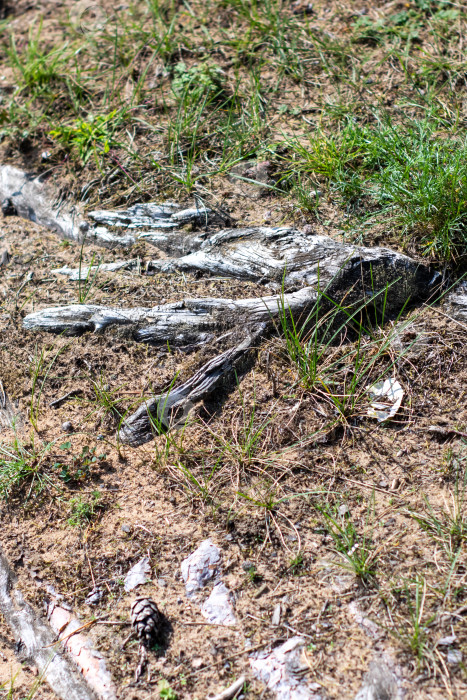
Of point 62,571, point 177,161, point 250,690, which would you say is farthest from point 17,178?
point 250,690

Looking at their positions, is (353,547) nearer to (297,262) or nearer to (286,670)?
(286,670)

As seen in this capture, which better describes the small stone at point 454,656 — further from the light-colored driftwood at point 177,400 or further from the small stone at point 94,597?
the light-colored driftwood at point 177,400

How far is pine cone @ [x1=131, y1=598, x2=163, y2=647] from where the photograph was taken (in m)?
2.19

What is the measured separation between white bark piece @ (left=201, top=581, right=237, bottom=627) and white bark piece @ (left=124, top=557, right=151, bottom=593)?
30cm

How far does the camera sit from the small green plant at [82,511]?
8.50 ft

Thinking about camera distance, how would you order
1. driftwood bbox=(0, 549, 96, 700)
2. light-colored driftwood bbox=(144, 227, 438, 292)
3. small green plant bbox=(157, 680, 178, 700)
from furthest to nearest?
light-colored driftwood bbox=(144, 227, 438, 292)
driftwood bbox=(0, 549, 96, 700)
small green plant bbox=(157, 680, 178, 700)

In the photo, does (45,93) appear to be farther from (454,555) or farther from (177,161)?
(454,555)

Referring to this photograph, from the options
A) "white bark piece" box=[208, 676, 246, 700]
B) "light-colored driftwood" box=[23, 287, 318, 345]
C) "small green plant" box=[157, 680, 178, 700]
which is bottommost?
"small green plant" box=[157, 680, 178, 700]

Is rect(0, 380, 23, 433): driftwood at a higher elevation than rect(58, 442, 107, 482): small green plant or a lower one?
higher

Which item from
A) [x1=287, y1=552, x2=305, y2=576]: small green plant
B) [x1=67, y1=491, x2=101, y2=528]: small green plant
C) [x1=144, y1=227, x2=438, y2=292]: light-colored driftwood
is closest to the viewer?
[x1=287, y1=552, x2=305, y2=576]: small green plant

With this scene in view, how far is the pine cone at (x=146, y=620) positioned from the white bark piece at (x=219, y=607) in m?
0.19

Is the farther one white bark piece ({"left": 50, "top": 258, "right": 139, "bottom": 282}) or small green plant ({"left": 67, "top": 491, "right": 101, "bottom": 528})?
white bark piece ({"left": 50, "top": 258, "right": 139, "bottom": 282})

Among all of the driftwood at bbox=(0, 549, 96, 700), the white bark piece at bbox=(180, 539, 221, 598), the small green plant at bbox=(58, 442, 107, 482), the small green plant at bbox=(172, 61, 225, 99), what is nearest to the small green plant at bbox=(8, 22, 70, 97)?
the small green plant at bbox=(172, 61, 225, 99)

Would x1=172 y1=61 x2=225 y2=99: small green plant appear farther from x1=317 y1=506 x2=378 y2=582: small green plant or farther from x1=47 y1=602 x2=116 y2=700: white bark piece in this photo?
x1=47 y1=602 x2=116 y2=700: white bark piece
